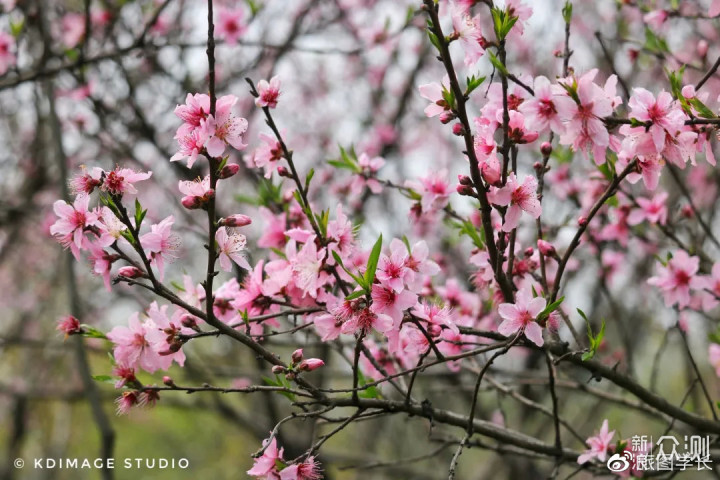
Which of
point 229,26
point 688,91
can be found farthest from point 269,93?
point 229,26

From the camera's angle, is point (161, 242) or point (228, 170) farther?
point (161, 242)

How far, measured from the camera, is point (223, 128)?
1816 mm

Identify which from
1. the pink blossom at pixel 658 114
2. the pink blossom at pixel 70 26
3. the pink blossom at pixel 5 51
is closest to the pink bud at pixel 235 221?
the pink blossom at pixel 658 114

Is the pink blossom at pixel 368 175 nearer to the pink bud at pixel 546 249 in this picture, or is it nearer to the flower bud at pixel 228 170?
the pink bud at pixel 546 249

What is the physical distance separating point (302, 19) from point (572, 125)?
4.69 meters

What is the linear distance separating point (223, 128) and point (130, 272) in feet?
1.64

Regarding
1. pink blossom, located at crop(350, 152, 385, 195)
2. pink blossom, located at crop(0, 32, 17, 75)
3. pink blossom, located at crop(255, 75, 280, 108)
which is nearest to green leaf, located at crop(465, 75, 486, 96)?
pink blossom, located at crop(255, 75, 280, 108)

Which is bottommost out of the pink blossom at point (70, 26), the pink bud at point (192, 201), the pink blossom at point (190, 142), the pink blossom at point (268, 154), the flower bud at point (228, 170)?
the pink bud at point (192, 201)

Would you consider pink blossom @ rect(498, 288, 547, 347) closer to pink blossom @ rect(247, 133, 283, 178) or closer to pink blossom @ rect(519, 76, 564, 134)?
pink blossom @ rect(519, 76, 564, 134)

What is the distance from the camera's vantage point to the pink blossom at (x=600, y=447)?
87.7 inches

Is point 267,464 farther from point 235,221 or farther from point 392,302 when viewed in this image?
point 235,221

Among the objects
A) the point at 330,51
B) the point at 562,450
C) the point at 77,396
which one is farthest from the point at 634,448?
the point at 77,396

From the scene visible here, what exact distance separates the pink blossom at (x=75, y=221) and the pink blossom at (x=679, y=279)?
2.35 metres

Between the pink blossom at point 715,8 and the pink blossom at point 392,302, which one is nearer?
the pink blossom at point 392,302
